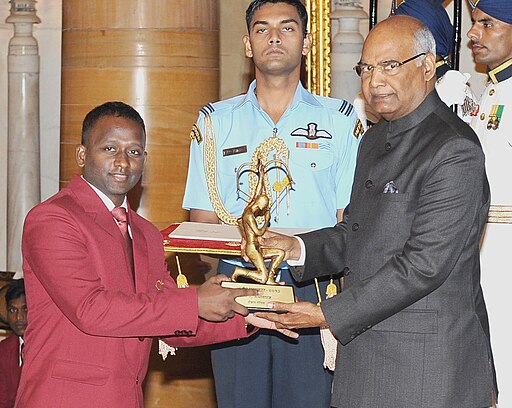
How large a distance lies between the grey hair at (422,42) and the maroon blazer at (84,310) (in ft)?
3.74

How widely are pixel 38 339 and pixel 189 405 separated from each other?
9.83ft

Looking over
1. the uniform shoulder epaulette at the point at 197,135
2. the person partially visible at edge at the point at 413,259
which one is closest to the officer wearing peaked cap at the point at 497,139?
the uniform shoulder epaulette at the point at 197,135

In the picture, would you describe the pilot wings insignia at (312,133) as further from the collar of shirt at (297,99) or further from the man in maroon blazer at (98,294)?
the man in maroon blazer at (98,294)

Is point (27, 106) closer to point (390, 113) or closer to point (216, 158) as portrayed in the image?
point (216, 158)

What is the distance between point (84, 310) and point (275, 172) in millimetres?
1249

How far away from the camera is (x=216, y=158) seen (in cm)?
484

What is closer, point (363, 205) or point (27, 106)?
point (363, 205)

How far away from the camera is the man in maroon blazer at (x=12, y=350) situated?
6.16m

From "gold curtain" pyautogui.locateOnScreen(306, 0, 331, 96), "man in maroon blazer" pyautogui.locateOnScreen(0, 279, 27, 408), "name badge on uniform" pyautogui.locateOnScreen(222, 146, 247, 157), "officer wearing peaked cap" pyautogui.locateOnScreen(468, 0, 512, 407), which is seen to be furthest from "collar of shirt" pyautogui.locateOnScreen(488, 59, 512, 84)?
"man in maroon blazer" pyautogui.locateOnScreen(0, 279, 27, 408)

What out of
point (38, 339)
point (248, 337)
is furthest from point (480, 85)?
point (38, 339)

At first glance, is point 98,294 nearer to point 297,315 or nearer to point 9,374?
point 297,315

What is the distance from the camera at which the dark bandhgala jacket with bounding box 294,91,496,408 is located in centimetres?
367

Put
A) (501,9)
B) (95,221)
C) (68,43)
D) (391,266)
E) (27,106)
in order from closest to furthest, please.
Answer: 1. (391,266)
2. (95,221)
3. (501,9)
4. (68,43)
5. (27,106)

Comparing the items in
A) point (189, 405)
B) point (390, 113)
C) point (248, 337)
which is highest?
point (390, 113)
